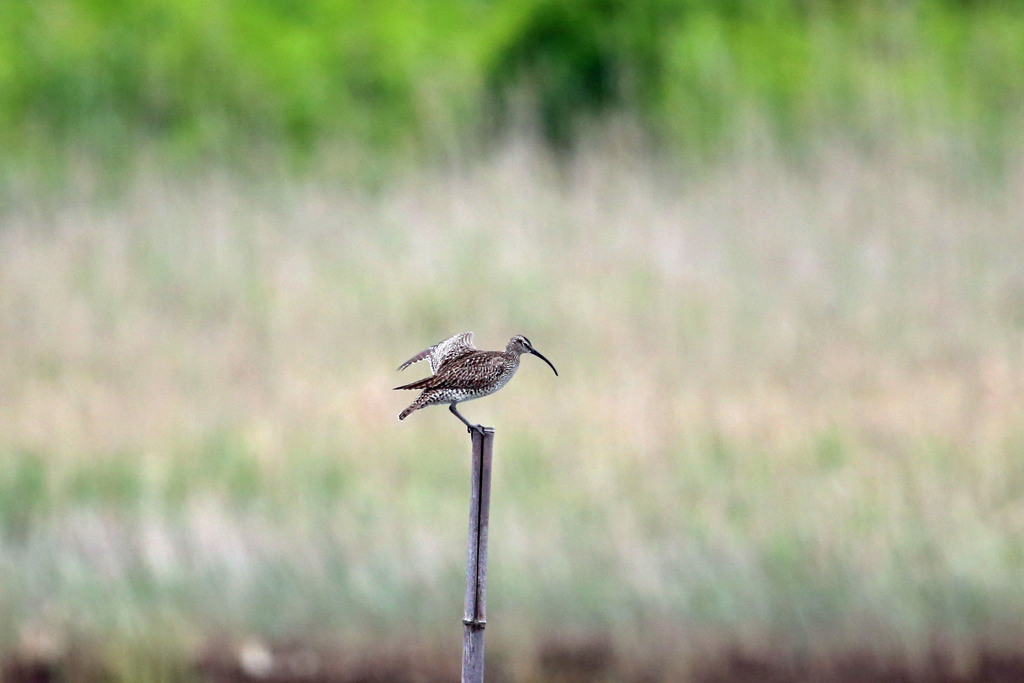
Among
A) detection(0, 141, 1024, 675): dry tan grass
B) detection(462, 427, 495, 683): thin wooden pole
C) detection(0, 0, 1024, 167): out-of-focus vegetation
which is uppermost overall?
detection(0, 0, 1024, 167): out-of-focus vegetation

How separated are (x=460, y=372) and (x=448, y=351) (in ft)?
0.27

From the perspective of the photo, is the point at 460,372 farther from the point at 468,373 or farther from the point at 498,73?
the point at 498,73

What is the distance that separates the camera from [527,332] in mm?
11195

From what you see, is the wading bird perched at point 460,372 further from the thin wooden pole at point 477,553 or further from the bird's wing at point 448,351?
the thin wooden pole at point 477,553

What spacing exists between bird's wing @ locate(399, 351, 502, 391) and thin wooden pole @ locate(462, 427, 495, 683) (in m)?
0.17

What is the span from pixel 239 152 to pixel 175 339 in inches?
176

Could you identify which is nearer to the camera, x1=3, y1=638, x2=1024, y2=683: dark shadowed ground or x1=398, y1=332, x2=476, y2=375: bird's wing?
x1=398, y1=332, x2=476, y2=375: bird's wing

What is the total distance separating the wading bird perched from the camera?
2.99m

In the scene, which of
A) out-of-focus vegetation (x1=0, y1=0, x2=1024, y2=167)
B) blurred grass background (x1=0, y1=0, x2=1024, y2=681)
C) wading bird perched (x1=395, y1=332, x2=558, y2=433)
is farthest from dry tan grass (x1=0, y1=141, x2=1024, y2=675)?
wading bird perched (x1=395, y1=332, x2=558, y2=433)

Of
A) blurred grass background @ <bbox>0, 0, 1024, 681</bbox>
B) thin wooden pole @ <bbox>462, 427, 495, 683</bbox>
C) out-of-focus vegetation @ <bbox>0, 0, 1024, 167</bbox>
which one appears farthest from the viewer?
out-of-focus vegetation @ <bbox>0, 0, 1024, 167</bbox>

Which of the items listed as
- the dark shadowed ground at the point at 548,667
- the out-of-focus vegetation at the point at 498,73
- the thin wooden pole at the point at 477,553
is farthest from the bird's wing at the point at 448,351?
the out-of-focus vegetation at the point at 498,73

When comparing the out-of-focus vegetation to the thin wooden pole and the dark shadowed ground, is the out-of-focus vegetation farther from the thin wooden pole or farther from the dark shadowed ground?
the thin wooden pole

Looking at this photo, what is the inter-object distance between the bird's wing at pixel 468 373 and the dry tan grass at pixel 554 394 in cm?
498

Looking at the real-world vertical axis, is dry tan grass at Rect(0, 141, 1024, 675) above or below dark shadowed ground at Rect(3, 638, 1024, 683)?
above
